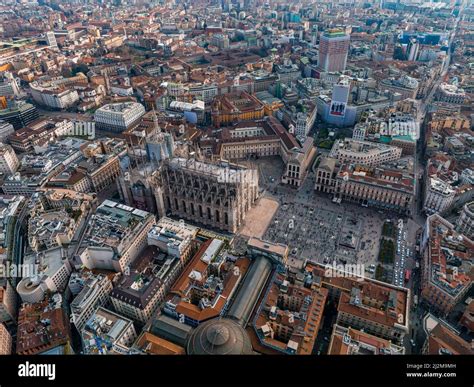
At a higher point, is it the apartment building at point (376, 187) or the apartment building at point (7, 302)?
the apartment building at point (376, 187)

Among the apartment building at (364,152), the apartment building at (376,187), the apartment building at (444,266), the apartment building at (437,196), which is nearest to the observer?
the apartment building at (444,266)

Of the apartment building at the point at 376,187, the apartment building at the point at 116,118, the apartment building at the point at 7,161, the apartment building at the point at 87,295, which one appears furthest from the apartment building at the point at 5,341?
the apartment building at the point at 116,118

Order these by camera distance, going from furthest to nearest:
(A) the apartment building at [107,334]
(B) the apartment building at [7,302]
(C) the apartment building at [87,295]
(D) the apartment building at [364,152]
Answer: (D) the apartment building at [364,152] → (B) the apartment building at [7,302] → (C) the apartment building at [87,295] → (A) the apartment building at [107,334]

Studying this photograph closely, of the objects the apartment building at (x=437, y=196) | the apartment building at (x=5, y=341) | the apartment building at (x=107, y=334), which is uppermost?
the apartment building at (x=437, y=196)

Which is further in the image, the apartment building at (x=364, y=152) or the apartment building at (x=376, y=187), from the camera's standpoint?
the apartment building at (x=364, y=152)

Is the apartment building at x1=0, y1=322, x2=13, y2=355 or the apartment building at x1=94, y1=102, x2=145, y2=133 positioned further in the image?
the apartment building at x1=94, y1=102, x2=145, y2=133

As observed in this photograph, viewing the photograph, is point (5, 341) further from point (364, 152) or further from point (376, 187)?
point (364, 152)

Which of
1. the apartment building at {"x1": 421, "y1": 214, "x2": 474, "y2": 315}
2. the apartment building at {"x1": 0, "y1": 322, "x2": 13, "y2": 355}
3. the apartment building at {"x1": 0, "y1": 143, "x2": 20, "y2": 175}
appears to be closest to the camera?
the apartment building at {"x1": 0, "y1": 322, "x2": 13, "y2": 355}

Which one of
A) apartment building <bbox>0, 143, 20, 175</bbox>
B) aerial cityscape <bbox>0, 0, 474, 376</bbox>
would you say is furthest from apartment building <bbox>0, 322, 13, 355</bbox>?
apartment building <bbox>0, 143, 20, 175</bbox>

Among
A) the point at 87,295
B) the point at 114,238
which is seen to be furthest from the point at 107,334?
the point at 114,238

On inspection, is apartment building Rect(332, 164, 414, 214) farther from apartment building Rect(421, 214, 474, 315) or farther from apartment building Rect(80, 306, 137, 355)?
apartment building Rect(80, 306, 137, 355)

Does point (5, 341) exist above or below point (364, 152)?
below

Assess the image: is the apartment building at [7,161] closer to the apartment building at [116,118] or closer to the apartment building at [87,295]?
the apartment building at [116,118]
